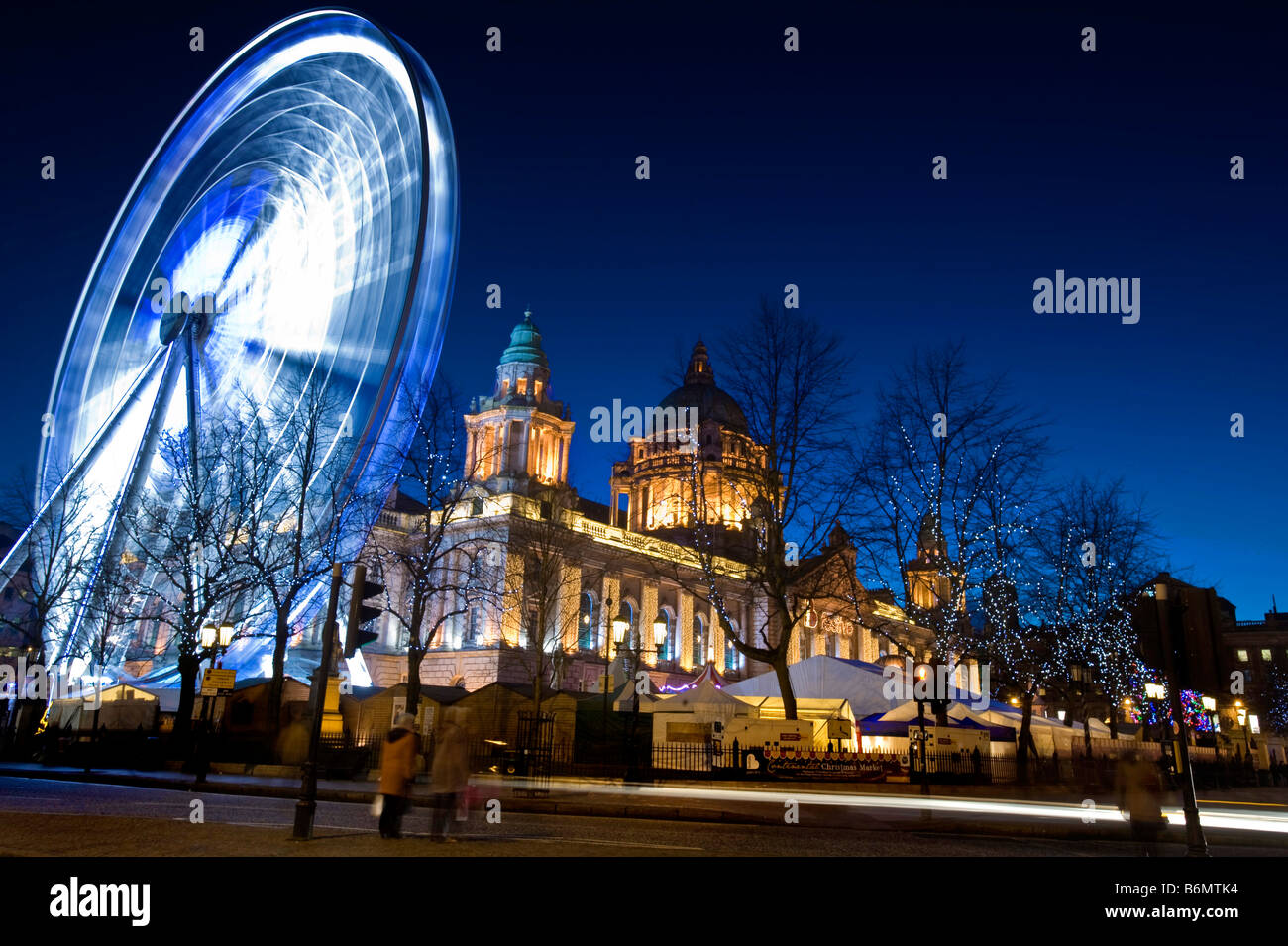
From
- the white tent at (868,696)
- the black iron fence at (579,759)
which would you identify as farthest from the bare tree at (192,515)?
the white tent at (868,696)

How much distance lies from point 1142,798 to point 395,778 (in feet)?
29.5

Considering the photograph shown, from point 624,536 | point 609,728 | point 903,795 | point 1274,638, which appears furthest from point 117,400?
point 1274,638

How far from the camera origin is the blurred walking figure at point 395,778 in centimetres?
1148

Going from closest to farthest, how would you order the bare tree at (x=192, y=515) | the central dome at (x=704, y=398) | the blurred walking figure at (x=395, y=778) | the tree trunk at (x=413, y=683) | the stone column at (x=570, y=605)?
the blurred walking figure at (x=395, y=778), the tree trunk at (x=413, y=683), the bare tree at (x=192, y=515), the stone column at (x=570, y=605), the central dome at (x=704, y=398)

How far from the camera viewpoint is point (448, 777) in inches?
464

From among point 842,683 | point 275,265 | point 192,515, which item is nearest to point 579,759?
point 842,683

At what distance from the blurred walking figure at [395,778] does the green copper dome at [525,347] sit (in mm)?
72808

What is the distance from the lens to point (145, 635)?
200 ft

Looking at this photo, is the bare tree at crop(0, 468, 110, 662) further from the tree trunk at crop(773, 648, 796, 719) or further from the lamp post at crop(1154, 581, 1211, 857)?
the lamp post at crop(1154, 581, 1211, 857)

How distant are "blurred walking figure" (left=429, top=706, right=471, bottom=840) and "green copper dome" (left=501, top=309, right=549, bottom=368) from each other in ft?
238

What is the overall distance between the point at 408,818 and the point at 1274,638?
378 feet

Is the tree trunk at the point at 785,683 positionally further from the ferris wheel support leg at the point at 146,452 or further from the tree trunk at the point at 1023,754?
the ferris wheel support leg at the point at 146,452

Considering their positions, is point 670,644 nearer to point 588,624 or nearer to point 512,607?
point 588,624
